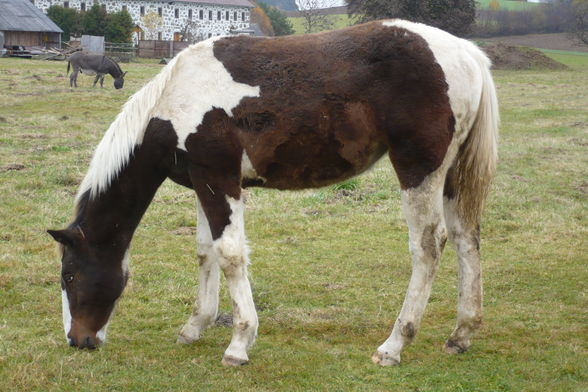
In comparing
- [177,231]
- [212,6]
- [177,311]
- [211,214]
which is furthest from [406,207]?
[212,6]

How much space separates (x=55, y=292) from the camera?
620 centimetres

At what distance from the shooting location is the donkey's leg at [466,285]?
5035mm

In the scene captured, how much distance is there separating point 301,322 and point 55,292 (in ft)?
7.35

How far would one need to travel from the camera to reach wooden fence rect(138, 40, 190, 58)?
5050cm

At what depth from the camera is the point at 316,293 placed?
21.2 ft

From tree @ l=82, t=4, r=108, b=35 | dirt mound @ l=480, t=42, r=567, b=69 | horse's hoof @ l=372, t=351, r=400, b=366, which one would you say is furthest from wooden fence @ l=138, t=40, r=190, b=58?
horse's hoof @ l=372, t=351, r=400, b=366

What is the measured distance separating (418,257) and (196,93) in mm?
1886

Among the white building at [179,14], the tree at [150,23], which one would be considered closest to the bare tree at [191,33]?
the white building at [179,14]

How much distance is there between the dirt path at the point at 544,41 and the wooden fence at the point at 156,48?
2176 cm

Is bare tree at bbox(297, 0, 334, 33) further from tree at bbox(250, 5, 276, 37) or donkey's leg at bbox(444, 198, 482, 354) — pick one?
donkey's leg at bbox(444, 198, 482, 354)

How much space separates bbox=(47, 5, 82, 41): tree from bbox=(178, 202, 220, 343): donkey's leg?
57.9m

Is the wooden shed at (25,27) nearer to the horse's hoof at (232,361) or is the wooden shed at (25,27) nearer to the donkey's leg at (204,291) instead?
the donkey's leg at (204,291)

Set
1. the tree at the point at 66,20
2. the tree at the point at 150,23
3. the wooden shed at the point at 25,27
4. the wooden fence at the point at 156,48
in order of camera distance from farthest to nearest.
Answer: the tree at the point at 150,23
the tree at the point at 66,20
the wooden shed at the point at 25,27
the wooden fence at the point at 156,48

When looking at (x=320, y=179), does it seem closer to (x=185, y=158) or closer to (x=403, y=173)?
(x=403, y=173)
